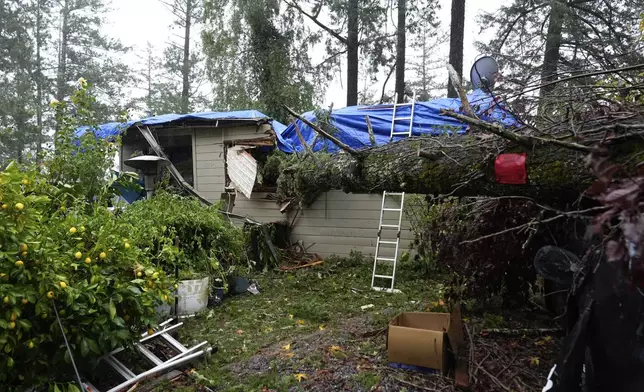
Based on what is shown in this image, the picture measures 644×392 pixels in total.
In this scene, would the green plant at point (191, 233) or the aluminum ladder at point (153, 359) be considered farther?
the green plant at point (191, 233)

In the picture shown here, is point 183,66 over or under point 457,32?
over

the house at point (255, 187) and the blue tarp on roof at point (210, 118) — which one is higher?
A: the blue tarp on roof at point (210, 118)

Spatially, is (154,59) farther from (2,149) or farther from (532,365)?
(532,365)

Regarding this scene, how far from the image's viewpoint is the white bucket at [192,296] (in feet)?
16.7

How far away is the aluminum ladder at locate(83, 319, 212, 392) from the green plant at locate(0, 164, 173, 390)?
0.66 ft

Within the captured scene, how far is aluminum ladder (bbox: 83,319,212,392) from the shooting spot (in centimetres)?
319

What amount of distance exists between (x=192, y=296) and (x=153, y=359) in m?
1.64

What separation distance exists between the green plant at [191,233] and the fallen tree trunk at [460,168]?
99.8 inches

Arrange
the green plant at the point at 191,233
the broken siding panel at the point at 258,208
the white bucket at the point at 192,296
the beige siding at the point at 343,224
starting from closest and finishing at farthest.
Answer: the white bucket at the point at 192,296
the green plant at the point at 191,233
the beige siding at the point at 343,224
the broken siding panel at the point at 258,208

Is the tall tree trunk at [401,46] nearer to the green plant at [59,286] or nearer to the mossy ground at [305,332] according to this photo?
the mossy ground at [305,332]

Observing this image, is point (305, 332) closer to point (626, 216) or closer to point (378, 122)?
point (626, 216)

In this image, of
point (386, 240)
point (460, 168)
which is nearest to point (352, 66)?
point (386, 240)

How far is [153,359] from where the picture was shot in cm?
352

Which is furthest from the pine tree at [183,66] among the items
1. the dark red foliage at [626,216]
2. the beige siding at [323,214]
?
the dark red foliage at [626,216]
